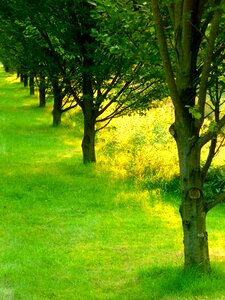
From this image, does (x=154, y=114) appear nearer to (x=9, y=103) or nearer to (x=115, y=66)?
(x=115, y=66)

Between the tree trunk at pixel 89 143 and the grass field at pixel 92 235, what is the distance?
13.7 inches

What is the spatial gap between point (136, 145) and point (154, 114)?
500cm

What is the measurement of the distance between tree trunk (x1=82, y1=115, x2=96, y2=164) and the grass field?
35cm

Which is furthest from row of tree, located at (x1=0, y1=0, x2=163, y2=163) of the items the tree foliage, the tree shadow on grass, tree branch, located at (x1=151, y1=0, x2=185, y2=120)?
the tree shadow on grass

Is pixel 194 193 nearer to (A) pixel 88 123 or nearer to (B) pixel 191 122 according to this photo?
(B) pixel 191 122

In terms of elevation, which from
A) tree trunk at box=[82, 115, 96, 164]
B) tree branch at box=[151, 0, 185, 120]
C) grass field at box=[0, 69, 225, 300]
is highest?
tree branch at box=[151, 0, 185, 120]

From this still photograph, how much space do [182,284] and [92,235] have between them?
3180 mm

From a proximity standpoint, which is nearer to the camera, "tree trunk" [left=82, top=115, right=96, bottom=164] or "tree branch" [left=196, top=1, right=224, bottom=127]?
Result: "tree branch" [left=196, top=1, right=224, bottom=127]

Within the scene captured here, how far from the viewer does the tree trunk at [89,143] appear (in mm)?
16953

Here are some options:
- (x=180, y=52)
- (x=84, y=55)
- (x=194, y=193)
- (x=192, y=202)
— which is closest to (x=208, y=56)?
(x=180, y=52)

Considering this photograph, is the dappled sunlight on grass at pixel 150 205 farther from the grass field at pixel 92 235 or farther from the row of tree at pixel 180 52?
the row of tree at pixel 180 52

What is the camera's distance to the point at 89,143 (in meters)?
17.0

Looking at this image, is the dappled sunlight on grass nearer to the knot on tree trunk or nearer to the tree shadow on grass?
the tree shadow on grass

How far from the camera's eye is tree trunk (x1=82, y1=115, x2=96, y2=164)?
16953 millimetres
